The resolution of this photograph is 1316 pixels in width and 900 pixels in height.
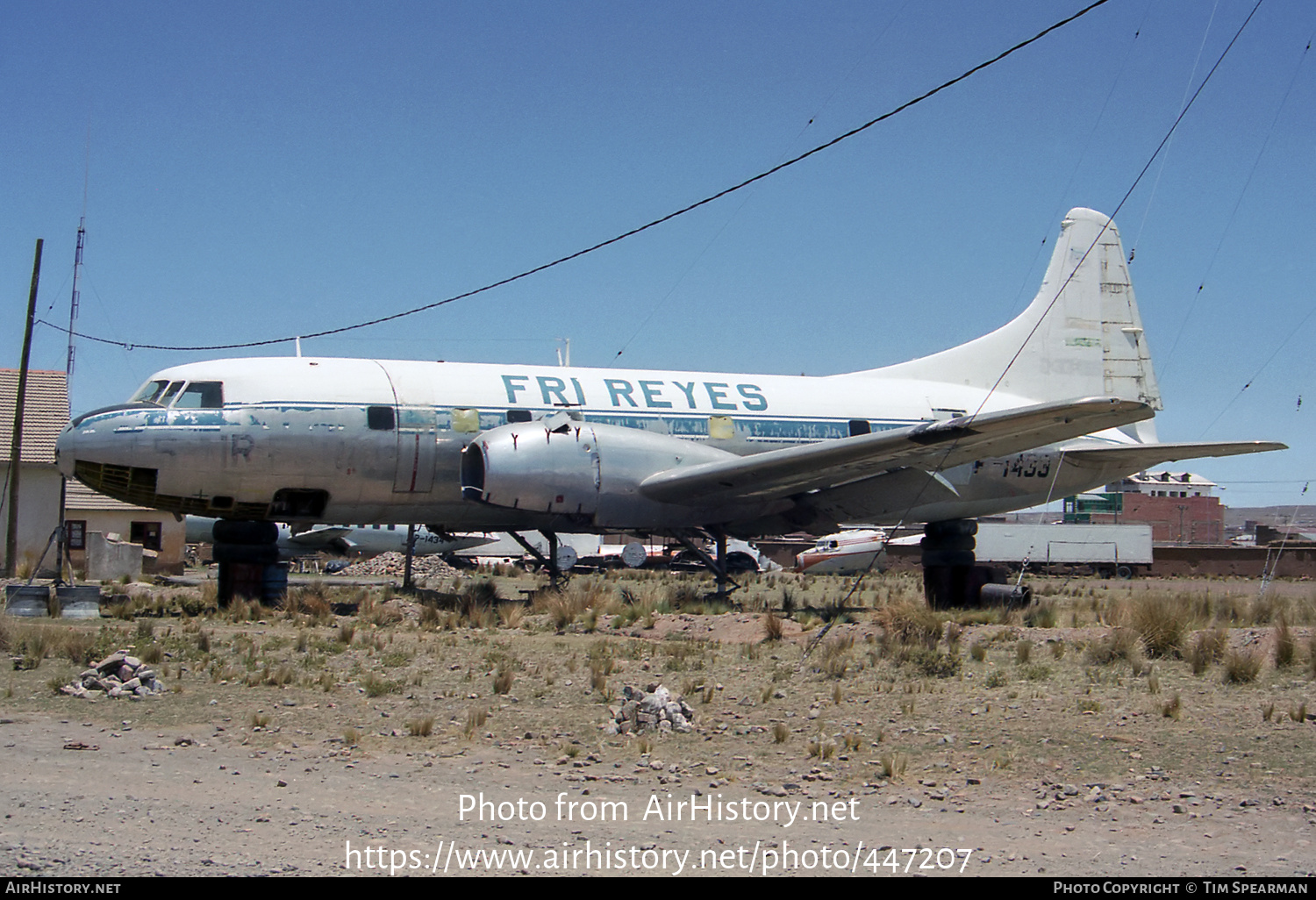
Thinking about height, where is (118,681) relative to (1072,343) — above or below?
below

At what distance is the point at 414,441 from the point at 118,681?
8.04 metres

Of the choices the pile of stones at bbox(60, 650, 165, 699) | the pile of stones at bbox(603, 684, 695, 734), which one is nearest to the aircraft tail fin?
the pile of stones at bbox(603, 684, 695, 734)

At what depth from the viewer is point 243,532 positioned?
18516mm

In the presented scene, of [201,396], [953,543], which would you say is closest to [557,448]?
[201,396]

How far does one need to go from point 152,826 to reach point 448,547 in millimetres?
35175

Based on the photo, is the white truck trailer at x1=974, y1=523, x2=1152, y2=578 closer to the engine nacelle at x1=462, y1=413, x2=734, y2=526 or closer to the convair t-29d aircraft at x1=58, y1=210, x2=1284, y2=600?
the convair t-29d aircraft at x1=58, y1=210, x2=1284, y2=600

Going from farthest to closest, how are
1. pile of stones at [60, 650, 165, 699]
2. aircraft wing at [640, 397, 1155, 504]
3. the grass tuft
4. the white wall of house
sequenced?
the white wall of house < aircraft wing at [640, 397, 1155, 504] < the grass tuft < pile of stones at [60, 650, 165, 699]

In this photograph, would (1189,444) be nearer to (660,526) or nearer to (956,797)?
(660,526)

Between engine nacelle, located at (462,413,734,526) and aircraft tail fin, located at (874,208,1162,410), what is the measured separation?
22.8ft

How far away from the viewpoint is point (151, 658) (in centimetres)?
1227

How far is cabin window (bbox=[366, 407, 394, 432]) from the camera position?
714 inches

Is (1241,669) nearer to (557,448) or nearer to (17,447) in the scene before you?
(557,448)

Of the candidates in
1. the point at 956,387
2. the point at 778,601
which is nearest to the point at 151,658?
the point at 778,601

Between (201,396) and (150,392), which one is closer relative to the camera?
(201,396)
